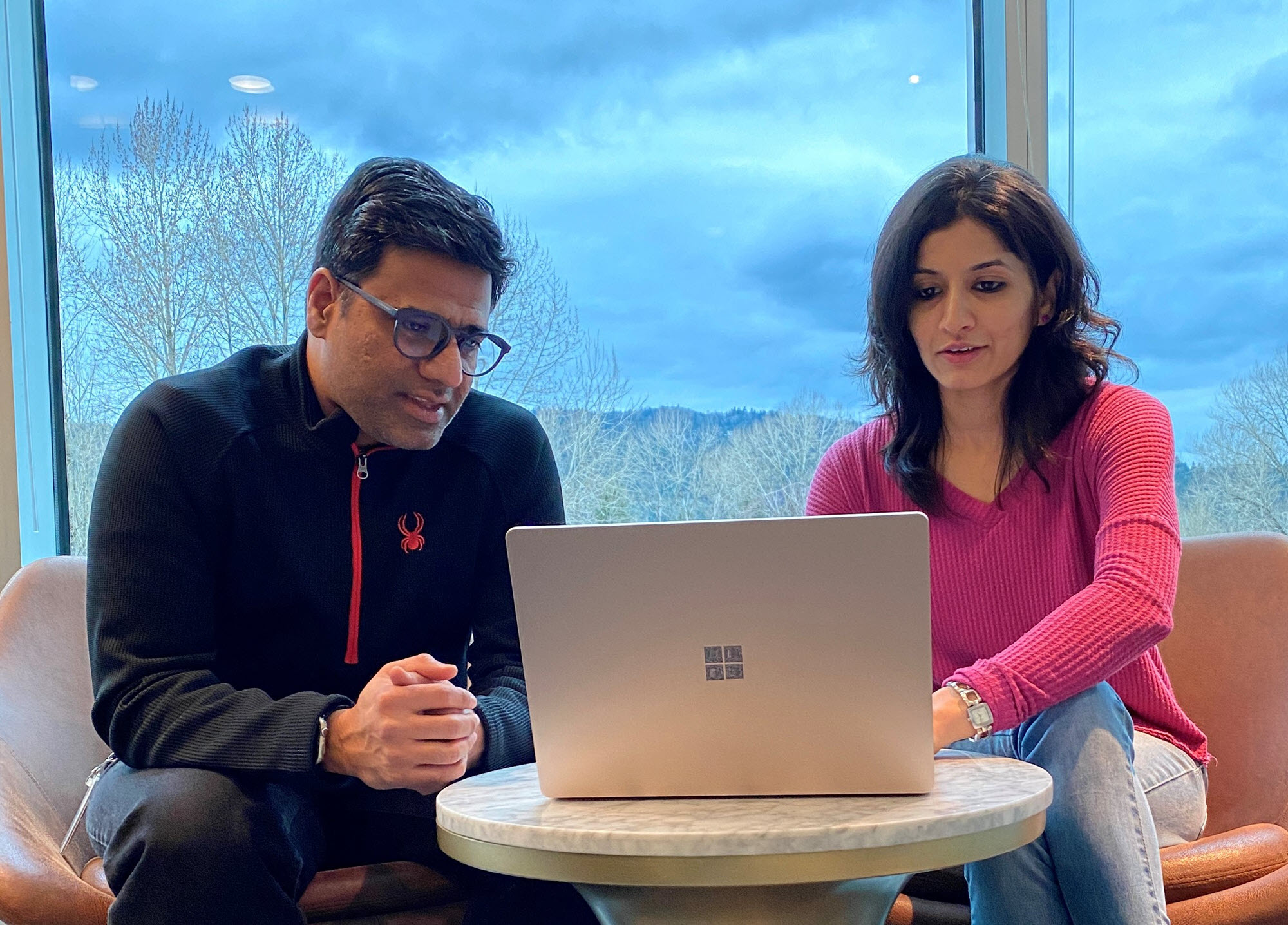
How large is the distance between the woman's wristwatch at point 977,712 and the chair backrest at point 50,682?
1.27m

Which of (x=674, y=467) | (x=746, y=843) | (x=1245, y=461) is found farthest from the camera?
(x=674, y=467)

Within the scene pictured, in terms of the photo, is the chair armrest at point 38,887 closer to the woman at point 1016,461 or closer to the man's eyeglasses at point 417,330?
the man's eyeglasses at point 417,330

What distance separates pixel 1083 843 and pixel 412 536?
911 mm

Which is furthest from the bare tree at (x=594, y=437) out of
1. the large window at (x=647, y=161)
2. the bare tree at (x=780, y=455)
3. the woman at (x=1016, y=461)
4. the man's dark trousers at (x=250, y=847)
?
the man's dark trousers at (x=250, y=847)

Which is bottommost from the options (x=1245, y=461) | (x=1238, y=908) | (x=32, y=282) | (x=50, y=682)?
(x=1238, y=908)

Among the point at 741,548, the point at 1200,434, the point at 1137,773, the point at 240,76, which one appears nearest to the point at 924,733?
the point at 741,548

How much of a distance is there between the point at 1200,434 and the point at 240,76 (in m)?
2.17

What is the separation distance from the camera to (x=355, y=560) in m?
1.57

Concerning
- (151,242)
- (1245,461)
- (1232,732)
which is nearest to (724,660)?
(1232,732)

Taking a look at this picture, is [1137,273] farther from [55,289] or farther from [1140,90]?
[55,289]

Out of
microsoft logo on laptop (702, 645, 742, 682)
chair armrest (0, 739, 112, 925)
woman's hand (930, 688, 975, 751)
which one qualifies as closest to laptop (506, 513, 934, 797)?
microsoft logo on laptop (702, 645, 742, 682)

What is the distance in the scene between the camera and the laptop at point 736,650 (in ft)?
3.31

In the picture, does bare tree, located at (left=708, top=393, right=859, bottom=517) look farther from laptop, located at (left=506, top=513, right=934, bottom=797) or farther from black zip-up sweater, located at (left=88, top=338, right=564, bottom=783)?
laptop, located at (left=506, top=513, right=934, bottom=797)

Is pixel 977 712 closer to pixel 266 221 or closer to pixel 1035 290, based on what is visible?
pixel 1035 290
